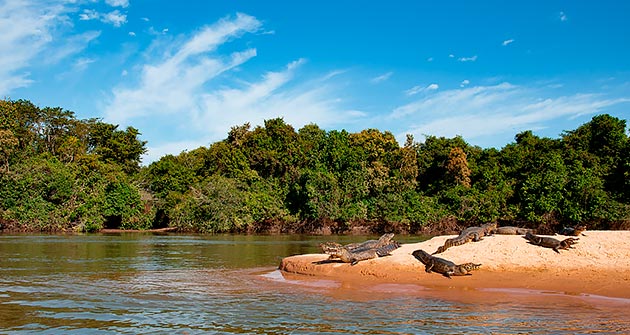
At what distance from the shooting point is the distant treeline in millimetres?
42844

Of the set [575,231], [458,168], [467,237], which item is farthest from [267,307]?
[458,168]

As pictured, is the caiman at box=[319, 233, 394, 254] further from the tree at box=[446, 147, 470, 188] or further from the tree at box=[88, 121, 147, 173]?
the tree at box=[88, 121, 147, 173]

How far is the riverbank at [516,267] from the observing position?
1221 centimetres

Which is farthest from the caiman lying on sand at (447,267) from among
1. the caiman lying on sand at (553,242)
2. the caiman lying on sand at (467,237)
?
the caiman lying on sand at (553,242)

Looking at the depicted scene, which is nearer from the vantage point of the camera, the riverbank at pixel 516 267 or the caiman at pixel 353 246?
the riverbank at pixel 516 267

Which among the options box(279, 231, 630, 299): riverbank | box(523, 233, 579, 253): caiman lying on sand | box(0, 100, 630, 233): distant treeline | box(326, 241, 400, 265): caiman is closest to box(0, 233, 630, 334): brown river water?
box(279, 231, 630, 299): riverbank

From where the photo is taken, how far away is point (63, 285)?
12820 millimetres

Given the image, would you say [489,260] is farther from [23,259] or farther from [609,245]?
[23,259]

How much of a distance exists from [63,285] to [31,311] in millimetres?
3393

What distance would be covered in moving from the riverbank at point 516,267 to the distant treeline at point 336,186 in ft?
94.6

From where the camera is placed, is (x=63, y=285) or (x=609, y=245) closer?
(x=63, y=285)

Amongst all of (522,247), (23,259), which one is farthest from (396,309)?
(23,259)

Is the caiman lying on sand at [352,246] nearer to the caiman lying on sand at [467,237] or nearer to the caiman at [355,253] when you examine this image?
the caiman at [355,253]

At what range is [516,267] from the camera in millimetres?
13336
